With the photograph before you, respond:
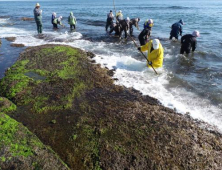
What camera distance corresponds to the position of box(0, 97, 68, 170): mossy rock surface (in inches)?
116

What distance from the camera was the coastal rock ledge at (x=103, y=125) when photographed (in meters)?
3.51

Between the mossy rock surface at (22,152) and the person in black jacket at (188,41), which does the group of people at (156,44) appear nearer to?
the person in black jacket at (188,41)

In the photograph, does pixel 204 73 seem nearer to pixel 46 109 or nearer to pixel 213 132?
pixel 213 132

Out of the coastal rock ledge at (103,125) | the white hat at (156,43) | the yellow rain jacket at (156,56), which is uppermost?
the white hat at (156,43)

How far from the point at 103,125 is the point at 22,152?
178 centimetres

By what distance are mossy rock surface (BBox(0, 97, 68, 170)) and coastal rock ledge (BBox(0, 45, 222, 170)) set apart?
113 mm

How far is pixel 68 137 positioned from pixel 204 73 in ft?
21.8

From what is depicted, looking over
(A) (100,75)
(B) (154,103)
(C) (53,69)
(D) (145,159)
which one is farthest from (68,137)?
(C) (53,69)

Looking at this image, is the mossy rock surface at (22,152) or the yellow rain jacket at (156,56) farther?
the yellow rain jacket at (156,56)

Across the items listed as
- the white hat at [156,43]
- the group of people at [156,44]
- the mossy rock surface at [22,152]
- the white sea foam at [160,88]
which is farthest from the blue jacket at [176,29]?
the mossy rock surface at [22,152]

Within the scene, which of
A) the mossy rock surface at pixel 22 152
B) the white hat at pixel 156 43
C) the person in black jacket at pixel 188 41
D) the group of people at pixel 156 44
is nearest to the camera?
the mossy rock surface at pixel 22 152

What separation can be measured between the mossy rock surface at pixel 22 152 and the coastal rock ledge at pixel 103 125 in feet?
0.37

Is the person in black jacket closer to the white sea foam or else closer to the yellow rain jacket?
the white sea foam

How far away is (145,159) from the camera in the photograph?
3.49 meters
